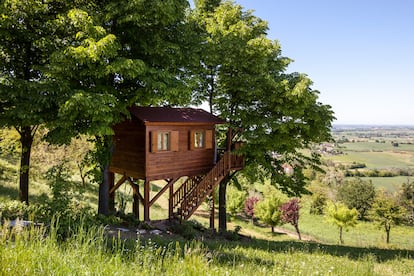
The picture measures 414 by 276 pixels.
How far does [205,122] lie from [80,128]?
646 centimetres

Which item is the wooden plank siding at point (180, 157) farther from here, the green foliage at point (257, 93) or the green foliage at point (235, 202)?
the green foliage at point (235, 202)

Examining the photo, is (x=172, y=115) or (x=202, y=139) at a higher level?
(x=172, y=115)

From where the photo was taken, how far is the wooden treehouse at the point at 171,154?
527 inches

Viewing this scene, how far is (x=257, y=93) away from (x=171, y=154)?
4.87 m

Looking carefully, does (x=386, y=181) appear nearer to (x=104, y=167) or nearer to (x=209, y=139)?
(x=209, y=139)

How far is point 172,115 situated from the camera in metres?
14.6

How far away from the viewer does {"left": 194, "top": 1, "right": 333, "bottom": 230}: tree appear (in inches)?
545

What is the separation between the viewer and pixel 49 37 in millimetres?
10445

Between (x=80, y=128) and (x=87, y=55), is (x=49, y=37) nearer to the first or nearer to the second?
(x=87, y=55)

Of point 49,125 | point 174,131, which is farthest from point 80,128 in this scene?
point 174,131

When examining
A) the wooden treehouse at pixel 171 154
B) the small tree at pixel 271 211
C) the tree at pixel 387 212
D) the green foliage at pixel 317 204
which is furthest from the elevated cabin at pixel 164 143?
the green foliage at pixel 317 204

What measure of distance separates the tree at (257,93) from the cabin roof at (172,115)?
2.50 ft

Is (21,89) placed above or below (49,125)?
above

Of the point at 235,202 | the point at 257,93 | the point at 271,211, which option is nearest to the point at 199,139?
the point at 257,93
